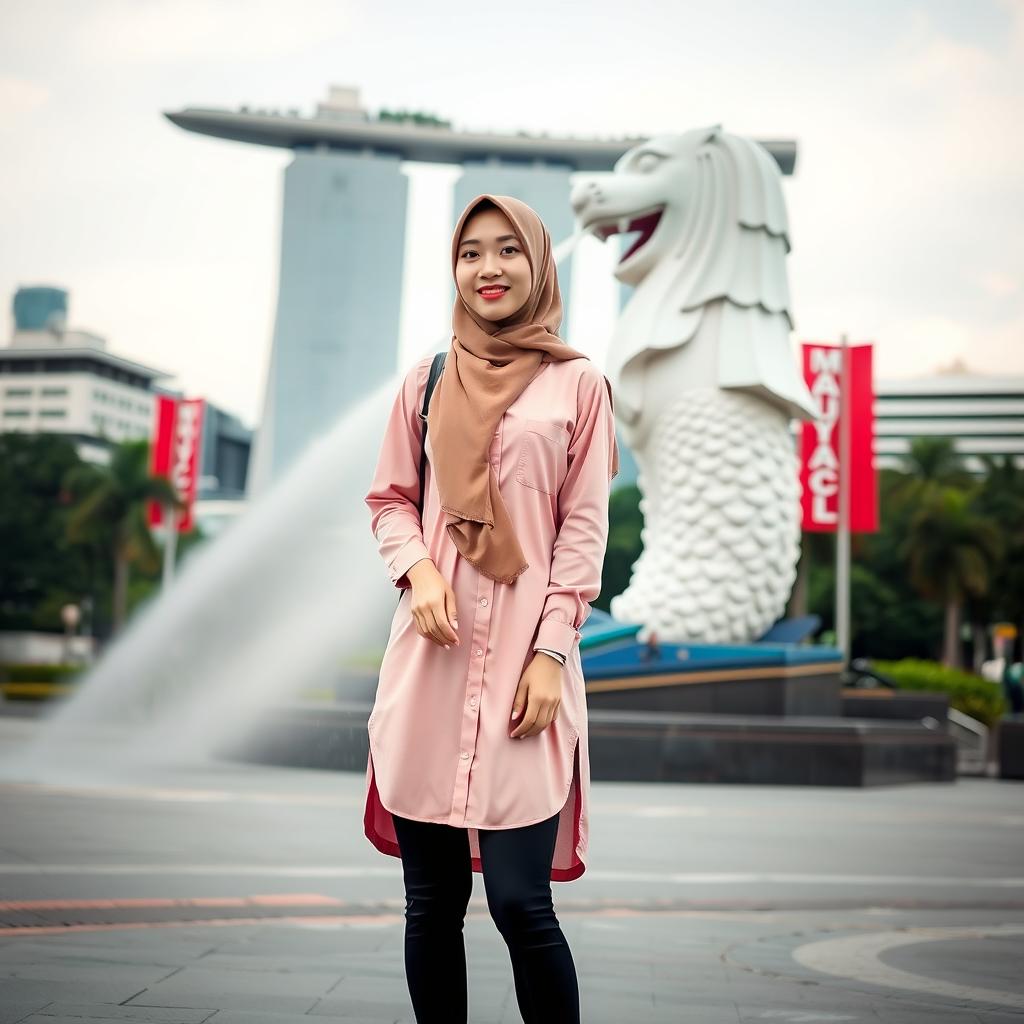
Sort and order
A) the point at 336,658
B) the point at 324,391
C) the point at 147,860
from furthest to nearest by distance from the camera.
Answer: the point at 324,391
the point at 336,658
the point at 147,860

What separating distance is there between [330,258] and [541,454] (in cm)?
7159

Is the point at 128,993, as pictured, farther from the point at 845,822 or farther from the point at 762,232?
the point at 762,232

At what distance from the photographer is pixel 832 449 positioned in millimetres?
19578

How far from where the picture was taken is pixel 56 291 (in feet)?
434

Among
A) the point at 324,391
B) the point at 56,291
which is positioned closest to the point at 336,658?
the point at 324,391

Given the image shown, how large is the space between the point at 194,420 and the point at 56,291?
4255 inches

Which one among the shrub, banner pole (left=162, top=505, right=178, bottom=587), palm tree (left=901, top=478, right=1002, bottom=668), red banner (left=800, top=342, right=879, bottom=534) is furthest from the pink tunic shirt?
palm tree (left=901, top=478, right=1002, bottom=668)

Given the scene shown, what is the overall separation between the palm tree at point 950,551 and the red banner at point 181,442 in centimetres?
2513

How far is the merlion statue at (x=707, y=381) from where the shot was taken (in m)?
15.3

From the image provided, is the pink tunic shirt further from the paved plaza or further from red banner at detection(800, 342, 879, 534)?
red banner at detection(800, 342, 879, 534)

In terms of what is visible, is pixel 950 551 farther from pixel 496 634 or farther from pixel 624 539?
pixel 496 634

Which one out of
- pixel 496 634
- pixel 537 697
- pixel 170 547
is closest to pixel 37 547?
pixel 170 547

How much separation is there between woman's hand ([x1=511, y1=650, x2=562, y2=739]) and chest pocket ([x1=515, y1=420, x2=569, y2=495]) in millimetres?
338

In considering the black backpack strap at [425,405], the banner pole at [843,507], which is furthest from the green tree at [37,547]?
the black backpack strap at [425,405]
